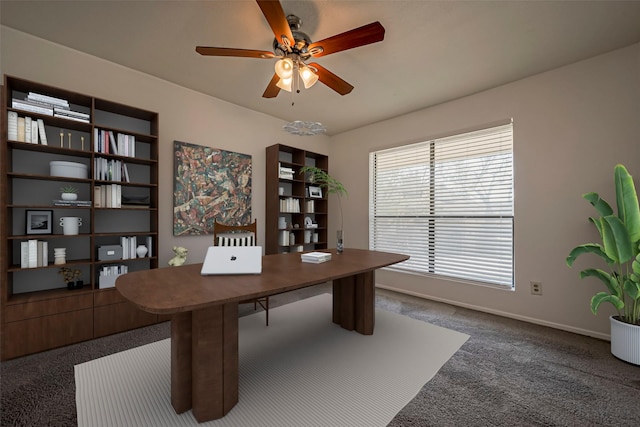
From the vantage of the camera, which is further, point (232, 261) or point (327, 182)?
point (327, 182)

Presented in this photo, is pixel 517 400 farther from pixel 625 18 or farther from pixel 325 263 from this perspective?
pixel 625 18

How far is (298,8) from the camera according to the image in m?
1.89

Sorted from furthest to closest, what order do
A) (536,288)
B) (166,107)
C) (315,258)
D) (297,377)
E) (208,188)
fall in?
(208,188) < (166,107) < (536,288) < (315,258) < (297,377)

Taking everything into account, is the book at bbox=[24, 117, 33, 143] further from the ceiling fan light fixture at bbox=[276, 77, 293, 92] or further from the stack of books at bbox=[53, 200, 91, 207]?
the ceiling fan light fixture at bbox=[276, 77, 293, 92]

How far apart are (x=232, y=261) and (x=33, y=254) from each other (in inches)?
73.7

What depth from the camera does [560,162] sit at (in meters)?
2.66

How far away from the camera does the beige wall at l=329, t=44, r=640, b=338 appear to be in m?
2.38

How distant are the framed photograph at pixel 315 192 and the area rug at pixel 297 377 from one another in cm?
239

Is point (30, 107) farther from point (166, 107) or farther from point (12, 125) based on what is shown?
point (166, 107)

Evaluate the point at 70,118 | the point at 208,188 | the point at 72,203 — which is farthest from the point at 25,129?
the point at 208,188

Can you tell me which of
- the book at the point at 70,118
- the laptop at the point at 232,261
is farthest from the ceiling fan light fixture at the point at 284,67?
the book at the point at 70,118

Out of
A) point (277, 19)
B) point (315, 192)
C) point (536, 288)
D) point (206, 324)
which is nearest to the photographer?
point (206, 324)

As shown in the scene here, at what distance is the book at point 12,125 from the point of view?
6.66ft

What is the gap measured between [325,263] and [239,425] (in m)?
1.10
